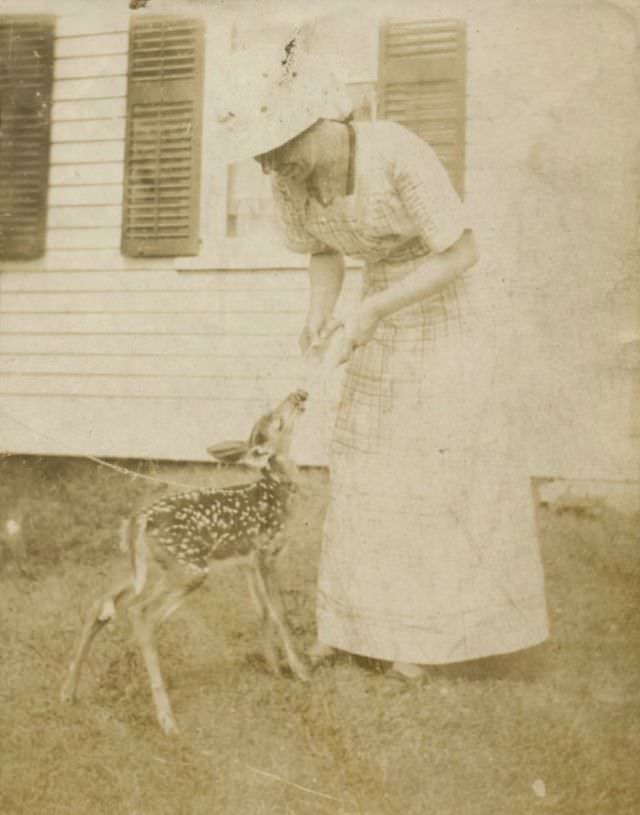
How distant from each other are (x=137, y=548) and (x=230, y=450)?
0.93ft

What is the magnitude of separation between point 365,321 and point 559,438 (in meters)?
0.47

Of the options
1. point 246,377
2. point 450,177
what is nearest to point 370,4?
point 450,177

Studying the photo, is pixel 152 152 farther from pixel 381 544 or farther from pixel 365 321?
pixel 381 544

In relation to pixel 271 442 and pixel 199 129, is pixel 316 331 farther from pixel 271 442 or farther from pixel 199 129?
pixel 199 129

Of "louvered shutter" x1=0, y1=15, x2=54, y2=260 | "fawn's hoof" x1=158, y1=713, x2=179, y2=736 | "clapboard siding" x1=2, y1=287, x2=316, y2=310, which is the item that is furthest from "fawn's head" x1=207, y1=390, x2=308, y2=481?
"louvered shutter" x1=0, y1=15, x2=54, y2=260

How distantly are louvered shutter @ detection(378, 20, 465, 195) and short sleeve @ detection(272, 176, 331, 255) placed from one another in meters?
0.25

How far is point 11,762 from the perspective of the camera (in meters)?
1.69

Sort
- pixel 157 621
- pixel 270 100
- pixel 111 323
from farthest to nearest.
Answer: pixel 111 323, pixel 157 621, pixel 270 100

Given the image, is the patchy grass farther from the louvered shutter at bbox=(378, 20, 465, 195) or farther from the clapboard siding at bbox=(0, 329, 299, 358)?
the louvered shutter at bbox=(378, 20, 465, 195)

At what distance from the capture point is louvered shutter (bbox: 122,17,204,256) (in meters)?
1.75

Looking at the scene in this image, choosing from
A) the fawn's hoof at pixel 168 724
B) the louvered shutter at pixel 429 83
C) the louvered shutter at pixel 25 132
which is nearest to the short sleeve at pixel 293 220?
the louvered shutter at pixel 429 83

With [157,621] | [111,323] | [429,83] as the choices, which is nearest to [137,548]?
[157,621]

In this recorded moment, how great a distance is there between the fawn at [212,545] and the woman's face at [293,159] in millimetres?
458

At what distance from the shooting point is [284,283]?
1711 mm
